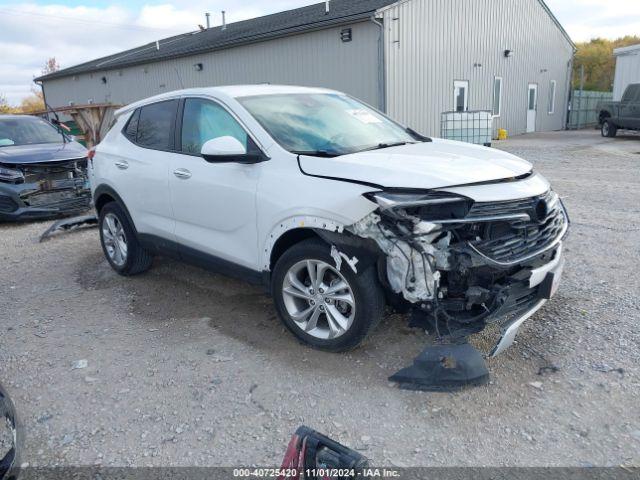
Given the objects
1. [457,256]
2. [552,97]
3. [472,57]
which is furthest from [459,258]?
[552,97]

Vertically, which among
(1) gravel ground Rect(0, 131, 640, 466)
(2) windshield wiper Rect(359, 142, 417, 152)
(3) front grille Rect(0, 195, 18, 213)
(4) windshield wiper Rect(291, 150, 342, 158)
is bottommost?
(1) gravel ground Rect(0, 131, 640, 466)

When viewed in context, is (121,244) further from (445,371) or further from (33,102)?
(33,102)

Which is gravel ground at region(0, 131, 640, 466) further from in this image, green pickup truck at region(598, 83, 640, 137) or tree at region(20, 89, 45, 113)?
tree at region(20, 89, 45, 113)

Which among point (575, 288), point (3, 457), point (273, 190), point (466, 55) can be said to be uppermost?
point (466, 55)

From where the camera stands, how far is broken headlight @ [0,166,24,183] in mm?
7727

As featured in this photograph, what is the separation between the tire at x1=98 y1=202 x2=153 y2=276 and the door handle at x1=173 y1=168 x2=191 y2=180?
42.4 inches

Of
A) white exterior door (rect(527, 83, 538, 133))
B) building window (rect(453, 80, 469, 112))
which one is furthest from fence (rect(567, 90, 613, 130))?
building window (rect(453, 80, 469, 112))

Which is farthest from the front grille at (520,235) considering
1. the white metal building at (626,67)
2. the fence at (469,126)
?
the white metal building at (626,67)

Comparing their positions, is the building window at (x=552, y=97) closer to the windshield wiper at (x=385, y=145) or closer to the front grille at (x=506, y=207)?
the windshield wiper at (x=385, y=145)

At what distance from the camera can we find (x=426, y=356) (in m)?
3.18

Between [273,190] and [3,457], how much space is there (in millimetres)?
2093

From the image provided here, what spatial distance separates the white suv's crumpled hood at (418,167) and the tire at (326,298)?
1.65ft

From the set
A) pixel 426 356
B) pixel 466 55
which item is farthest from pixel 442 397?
pixel 466 55

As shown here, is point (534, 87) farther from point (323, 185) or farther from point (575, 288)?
point (323, 185)
